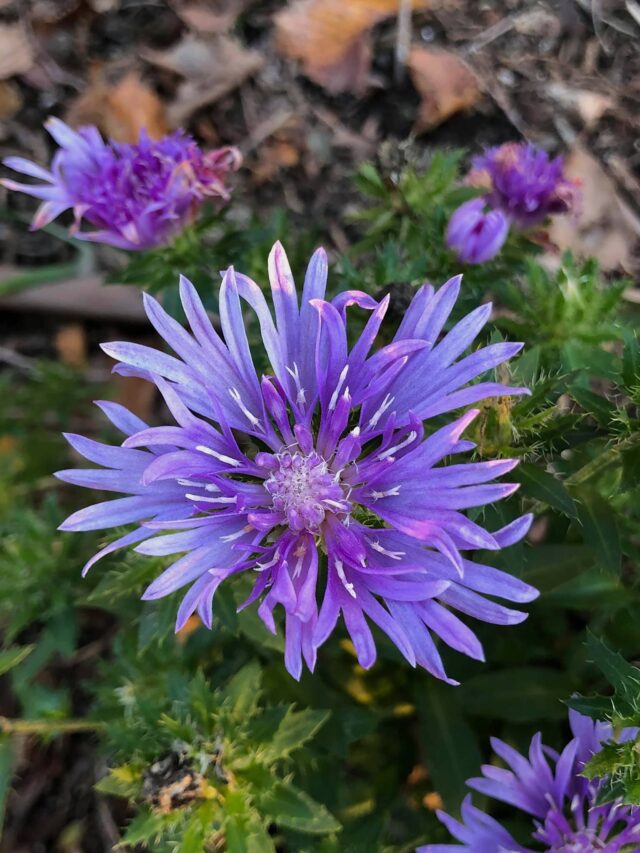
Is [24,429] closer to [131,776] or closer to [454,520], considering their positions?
[131,776]

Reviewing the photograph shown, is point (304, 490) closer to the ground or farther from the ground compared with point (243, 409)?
closer to the ground

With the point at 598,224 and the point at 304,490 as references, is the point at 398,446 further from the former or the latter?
the point at 598,224

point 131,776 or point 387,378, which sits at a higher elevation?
point 387,378

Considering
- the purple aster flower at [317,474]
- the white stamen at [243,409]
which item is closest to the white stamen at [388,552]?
the purple aster flower at [317,474]

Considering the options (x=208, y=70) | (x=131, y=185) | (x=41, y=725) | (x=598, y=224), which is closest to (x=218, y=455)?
(x=131, y=185)

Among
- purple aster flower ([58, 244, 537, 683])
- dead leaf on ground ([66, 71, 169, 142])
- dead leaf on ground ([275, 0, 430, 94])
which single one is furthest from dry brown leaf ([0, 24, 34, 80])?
purple aster flower ([58, 244, 537, 683])

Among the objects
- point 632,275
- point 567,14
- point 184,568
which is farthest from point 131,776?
point 567,14

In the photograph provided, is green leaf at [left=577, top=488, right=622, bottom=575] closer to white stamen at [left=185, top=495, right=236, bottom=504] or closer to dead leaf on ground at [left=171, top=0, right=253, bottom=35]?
white stamen at [left=185, top=495, right=236, bottom=504]

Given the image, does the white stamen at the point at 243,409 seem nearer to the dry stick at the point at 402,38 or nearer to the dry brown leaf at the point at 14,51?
the dry stick at the point at 402,38
